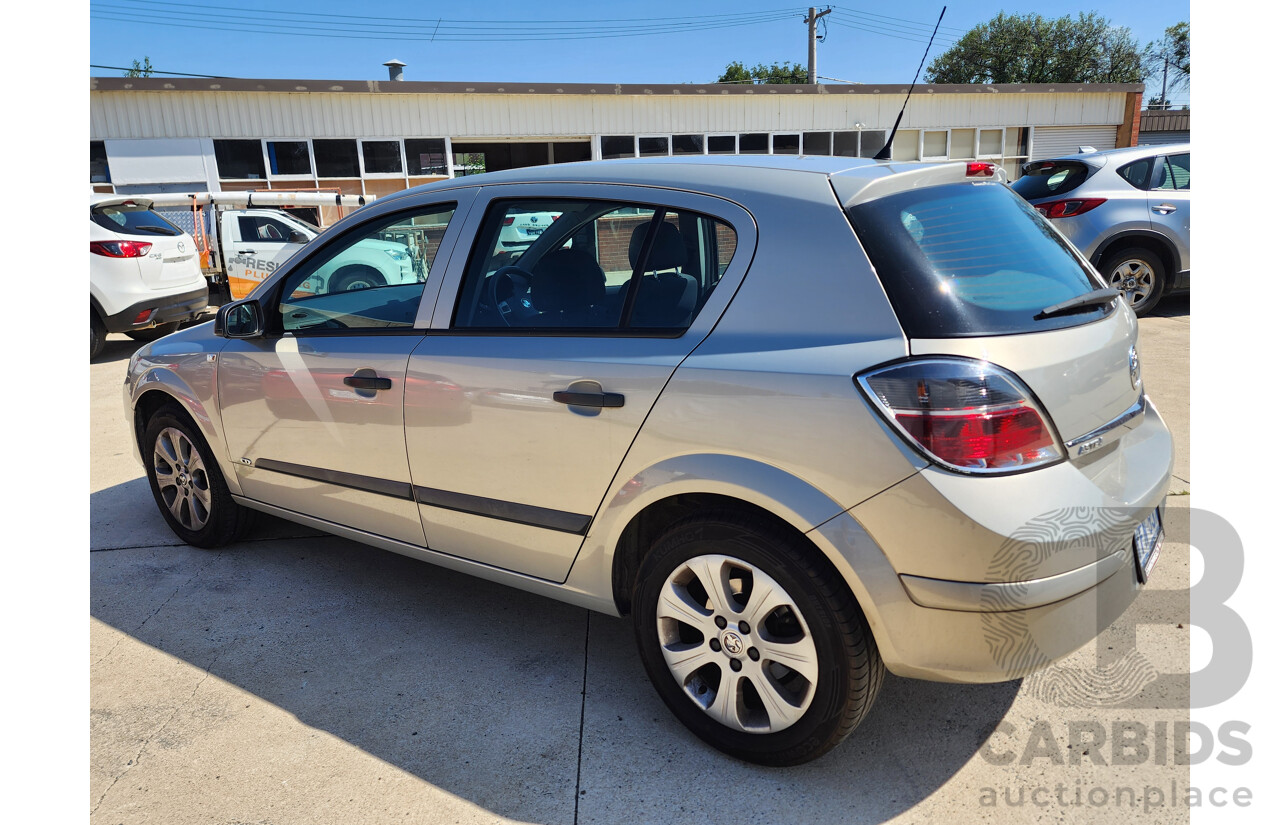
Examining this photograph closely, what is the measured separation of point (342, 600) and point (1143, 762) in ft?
9.67

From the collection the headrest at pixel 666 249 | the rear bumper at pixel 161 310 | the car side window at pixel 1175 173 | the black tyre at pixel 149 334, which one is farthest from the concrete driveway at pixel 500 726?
the black tyre at pixel 149 334

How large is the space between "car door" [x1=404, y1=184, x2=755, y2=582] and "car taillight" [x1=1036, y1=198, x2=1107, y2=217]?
7087 millimetres

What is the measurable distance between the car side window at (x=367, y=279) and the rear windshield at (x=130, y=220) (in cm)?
730

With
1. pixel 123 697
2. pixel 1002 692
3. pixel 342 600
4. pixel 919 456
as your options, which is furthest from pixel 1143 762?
pixel 123 697

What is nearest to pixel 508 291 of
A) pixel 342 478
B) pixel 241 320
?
pixel 342 478

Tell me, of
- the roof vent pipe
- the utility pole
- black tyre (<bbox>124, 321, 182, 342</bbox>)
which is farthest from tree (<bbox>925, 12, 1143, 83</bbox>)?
black tyre (<bbox>124, 321, 182, 342</bbox>)

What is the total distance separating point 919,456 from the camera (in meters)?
1.92

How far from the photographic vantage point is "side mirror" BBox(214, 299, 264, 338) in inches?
134

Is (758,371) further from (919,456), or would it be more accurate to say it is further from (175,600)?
(175,600)

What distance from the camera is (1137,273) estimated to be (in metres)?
8.44

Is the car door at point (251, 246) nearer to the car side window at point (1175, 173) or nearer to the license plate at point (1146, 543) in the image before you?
the car side window at point (1175, 173)

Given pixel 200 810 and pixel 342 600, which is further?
pixel 342 600

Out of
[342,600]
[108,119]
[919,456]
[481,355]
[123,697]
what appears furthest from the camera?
[108,119]

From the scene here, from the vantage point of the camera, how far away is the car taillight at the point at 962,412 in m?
1.91
